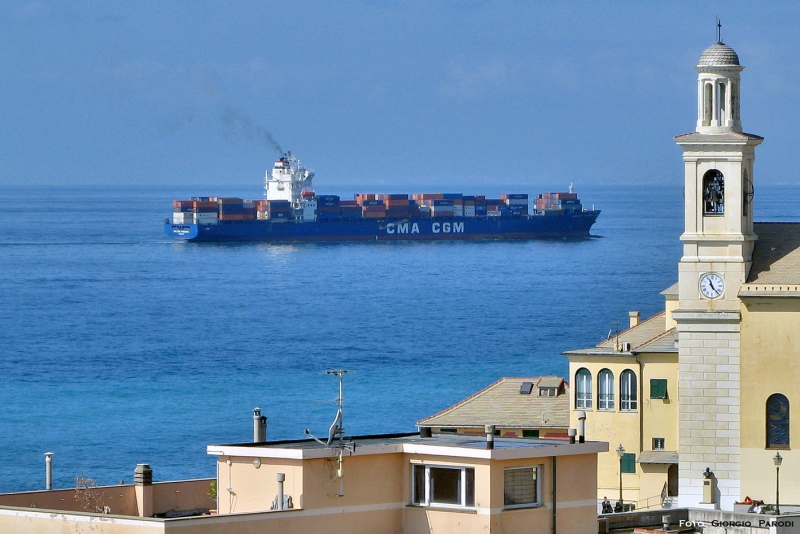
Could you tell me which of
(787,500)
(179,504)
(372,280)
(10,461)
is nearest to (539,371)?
(10,461)

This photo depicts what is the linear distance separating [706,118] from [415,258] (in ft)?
494

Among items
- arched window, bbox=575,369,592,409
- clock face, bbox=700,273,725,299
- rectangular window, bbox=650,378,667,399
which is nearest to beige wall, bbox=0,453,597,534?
clock face, bbox=700,273,725,299

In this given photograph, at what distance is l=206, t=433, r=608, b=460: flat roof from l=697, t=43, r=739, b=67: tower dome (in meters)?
16.0

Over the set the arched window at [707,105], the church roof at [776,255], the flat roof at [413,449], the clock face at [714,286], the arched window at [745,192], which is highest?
the arched window at [707,105]

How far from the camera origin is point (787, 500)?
3084 cm

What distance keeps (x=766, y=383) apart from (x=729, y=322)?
1288mm

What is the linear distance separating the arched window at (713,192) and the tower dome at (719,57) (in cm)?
209

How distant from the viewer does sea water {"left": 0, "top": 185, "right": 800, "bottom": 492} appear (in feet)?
220

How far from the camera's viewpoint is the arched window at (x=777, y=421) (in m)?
31.3

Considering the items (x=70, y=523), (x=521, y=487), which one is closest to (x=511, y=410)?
(x=521, y=487)

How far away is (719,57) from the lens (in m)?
33.2

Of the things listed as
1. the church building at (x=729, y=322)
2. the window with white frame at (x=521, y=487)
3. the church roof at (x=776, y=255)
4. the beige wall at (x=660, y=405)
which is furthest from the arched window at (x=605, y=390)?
the window with white frame at (x=521, y=487)

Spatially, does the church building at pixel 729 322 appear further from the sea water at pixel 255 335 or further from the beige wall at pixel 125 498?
the beige wall at pixel 125 498

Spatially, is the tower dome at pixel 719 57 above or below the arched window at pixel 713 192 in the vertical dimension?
above
